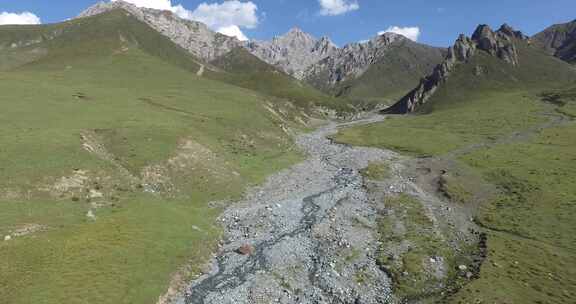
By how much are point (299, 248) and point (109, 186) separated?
25264 mm

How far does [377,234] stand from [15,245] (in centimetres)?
3514

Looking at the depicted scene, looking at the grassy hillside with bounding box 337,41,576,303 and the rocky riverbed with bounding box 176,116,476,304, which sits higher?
the grassy hillside with bounding box 337,41,576,303

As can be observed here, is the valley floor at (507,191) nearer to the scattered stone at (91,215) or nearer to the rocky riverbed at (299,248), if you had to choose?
the rocky riverbed at (299,248)

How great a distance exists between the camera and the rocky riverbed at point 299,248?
105 ft

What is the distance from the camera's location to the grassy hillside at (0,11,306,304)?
99.8 ft

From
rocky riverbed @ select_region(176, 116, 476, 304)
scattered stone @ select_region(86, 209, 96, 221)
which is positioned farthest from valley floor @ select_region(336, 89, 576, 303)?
scattered stone @ select_region(86, 209, 96, 221)

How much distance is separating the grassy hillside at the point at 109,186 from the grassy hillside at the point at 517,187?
1049 inches

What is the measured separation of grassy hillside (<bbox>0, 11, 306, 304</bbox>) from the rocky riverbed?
3.15m

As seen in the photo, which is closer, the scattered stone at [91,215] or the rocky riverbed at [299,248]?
the rocky riverbed at [299,248]

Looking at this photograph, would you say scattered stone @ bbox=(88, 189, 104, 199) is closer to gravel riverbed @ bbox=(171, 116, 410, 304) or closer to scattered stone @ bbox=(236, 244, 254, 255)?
gravel riverbed @ bbox=(171, 116, 410, 304)

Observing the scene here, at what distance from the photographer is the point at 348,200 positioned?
57.0 meters

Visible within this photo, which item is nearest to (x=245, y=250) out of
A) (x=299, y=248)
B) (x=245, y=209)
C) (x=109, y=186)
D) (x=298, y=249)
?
(x=298, y=249)

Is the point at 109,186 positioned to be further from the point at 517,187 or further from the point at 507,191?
the point at 517,187

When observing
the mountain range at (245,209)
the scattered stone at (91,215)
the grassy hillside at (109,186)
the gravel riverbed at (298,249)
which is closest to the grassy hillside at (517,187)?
the mountain range at (245,209)
